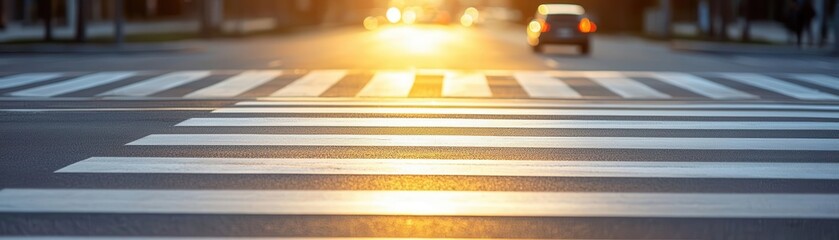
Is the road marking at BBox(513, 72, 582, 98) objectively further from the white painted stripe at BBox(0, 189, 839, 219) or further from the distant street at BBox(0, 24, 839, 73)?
the white painted stripe at BBox(0, 189, 839, 219)

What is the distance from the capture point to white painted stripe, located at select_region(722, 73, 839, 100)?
1766cm

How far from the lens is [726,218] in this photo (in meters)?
7.23

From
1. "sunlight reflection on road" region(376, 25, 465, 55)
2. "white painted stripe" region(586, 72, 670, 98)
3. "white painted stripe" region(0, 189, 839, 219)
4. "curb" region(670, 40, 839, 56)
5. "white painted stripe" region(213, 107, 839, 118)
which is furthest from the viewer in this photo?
"sunlight reflection on road" region(376, 25, 465, 55)

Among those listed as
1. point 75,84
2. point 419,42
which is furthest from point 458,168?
point 419,42

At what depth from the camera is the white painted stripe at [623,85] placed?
58.2 ft

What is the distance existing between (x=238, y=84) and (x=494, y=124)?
769 centimetres

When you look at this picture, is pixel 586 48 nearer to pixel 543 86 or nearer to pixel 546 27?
pixel 546 27

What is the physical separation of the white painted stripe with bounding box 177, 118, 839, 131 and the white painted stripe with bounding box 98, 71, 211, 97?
4.96 meters

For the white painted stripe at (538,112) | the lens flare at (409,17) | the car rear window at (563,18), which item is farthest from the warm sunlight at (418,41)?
the white painted stripe at (538,112)

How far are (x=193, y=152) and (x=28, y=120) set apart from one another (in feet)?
12.0

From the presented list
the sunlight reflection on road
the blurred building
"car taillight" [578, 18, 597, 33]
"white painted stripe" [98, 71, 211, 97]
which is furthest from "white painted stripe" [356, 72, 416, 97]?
the blurred building

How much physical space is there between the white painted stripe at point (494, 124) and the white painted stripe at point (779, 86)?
15.5 feet

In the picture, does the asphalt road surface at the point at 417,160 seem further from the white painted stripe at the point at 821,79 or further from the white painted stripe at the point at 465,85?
the white painted stripe at the point at 821,79

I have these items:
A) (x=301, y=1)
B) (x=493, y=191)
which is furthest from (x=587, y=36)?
(x=301, y=1)
